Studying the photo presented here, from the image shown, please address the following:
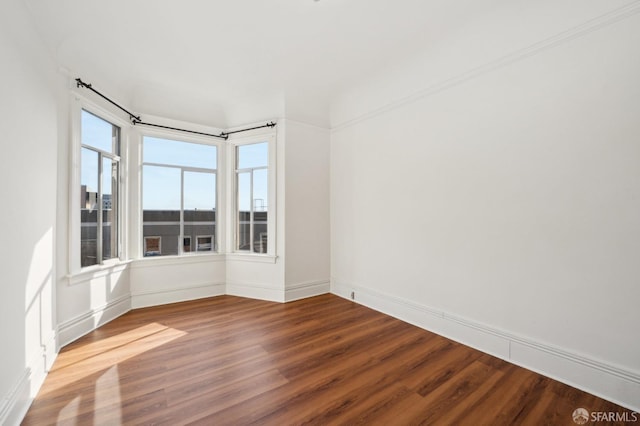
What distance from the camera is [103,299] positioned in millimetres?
3369

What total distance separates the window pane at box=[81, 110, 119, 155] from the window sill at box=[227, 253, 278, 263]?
2.25 m

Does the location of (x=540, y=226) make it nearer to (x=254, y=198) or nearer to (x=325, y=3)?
(x=325, y=3)

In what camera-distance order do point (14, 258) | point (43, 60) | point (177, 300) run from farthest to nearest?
point (177, 300) < point (43, 60) < point (14, 258)

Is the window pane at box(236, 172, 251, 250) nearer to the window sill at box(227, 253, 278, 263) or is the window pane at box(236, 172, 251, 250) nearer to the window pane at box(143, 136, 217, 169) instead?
the window sill at box(227, 253, 278, 263)

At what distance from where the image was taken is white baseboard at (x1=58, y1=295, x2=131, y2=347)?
9.27 ft

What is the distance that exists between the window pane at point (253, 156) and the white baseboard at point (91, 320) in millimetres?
2619

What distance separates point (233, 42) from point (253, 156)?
1.81m

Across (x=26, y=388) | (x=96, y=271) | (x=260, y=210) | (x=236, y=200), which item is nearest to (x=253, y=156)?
(x=236, y=200)

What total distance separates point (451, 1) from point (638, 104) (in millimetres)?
1674

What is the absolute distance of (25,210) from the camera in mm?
2000

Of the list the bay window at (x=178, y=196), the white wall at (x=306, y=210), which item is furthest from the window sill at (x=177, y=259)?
the white wall at (x=306, y=210)

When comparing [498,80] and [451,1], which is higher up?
[451,1]

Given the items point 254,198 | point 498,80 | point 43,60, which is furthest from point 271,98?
point 498,80

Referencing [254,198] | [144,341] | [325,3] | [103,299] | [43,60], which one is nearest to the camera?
[43,60]
